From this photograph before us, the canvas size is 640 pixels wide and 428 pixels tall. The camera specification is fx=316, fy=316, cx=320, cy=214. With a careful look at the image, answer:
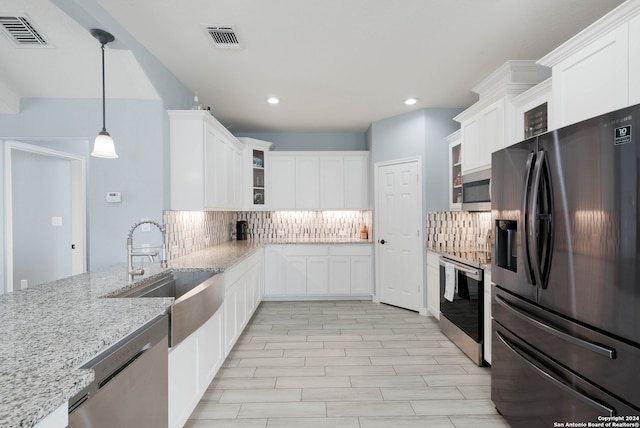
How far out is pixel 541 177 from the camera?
1.64m

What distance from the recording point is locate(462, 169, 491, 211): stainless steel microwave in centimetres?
299

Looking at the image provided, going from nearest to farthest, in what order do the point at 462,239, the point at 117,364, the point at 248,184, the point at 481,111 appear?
the point at 117,364 < the point at 481,111 < the point at 462,239 < the point at 248,184

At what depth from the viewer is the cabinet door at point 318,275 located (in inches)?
194

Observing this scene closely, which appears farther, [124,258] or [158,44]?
[124,258]

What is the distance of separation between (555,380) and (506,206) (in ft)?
3.19

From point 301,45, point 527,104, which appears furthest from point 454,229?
point 301,45

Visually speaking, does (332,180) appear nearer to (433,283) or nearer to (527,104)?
(433,283)

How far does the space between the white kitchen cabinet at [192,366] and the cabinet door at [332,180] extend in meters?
3.02

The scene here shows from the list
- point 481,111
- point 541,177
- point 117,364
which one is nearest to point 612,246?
point 541,177

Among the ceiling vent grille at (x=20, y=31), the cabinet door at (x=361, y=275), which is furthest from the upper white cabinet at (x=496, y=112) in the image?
the ceiling vent grille at (x=20, y=31)

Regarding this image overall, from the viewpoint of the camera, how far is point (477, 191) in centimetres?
318

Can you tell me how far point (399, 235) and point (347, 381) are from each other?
94.2 inches

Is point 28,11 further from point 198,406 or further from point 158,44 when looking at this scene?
point 198,406

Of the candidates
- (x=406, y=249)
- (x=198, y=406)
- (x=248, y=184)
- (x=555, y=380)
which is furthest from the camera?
(x=248, y=184)
